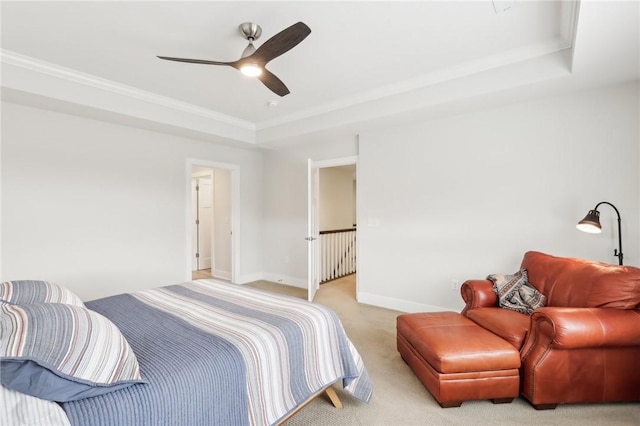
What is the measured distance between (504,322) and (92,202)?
4.30 m

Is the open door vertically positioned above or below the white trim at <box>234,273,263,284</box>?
above

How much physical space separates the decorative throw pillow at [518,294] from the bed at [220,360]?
1.38m

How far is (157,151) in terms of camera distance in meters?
4.11

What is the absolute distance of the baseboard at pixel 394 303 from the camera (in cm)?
368

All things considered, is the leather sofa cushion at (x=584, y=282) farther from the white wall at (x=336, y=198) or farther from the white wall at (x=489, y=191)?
the white wall at (x=336, y=198)

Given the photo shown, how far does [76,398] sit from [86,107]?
3.16 meters

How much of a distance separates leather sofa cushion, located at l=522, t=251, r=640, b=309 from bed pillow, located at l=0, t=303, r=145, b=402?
8.74 feet

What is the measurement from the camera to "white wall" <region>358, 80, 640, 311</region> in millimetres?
2695

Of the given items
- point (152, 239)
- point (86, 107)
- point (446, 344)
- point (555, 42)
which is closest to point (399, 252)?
point (446, 344)

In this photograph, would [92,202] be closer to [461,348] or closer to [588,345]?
[461,348]

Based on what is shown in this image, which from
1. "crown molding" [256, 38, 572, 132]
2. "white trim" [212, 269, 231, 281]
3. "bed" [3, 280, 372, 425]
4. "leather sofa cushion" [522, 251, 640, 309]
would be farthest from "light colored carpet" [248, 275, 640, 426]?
"white trim" [212, 269, 231, 281]

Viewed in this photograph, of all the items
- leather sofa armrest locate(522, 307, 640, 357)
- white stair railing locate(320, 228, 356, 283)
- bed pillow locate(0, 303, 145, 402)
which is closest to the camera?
bed pillow locate(0, 303, 145, 402)

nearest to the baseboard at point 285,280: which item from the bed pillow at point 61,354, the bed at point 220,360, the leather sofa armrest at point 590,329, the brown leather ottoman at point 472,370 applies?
the bed at point 220,360

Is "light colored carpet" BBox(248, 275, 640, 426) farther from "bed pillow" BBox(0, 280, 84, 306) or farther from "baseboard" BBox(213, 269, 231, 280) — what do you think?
"baseboard" BBox(213, 269, 231, 280)
